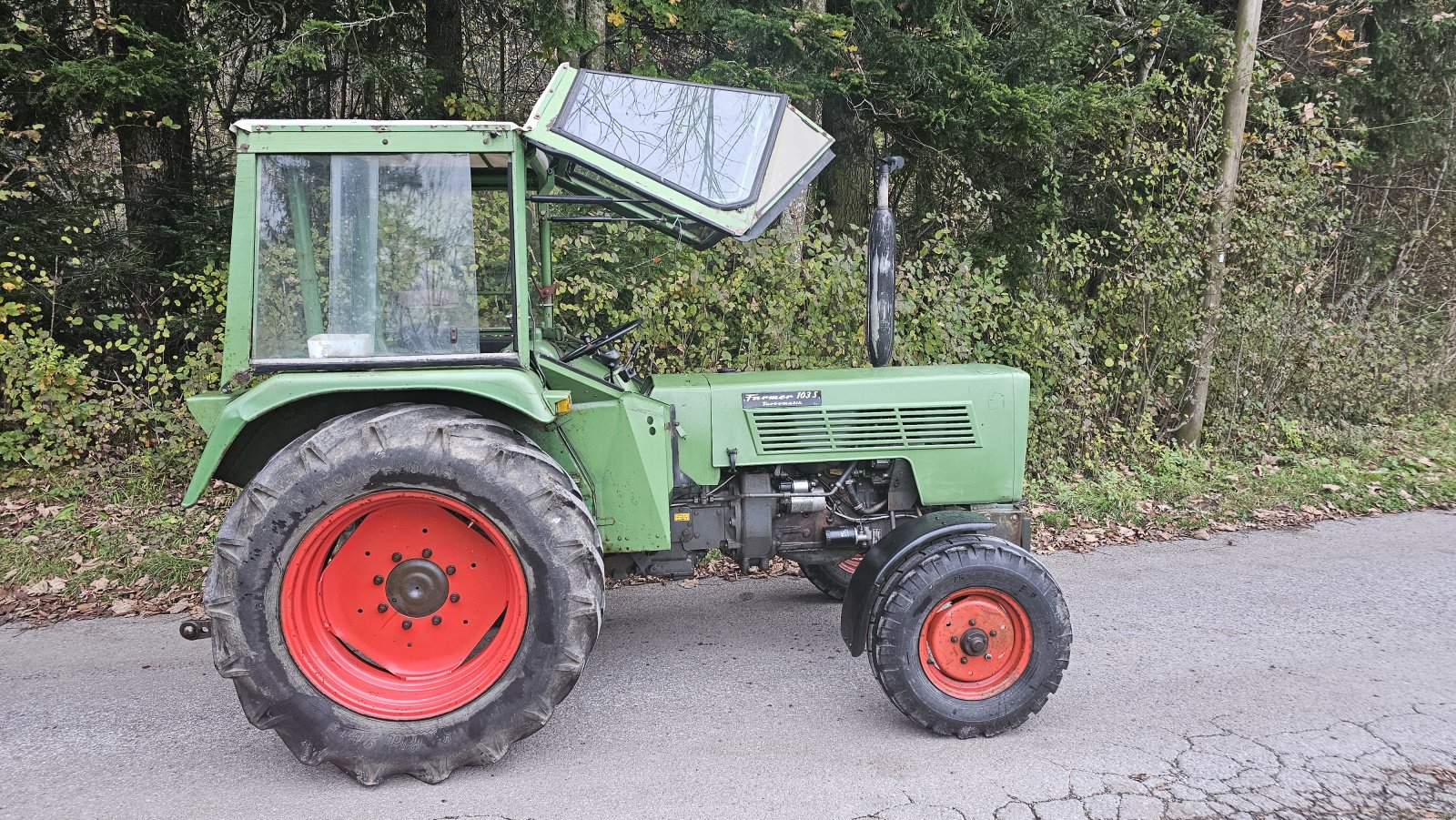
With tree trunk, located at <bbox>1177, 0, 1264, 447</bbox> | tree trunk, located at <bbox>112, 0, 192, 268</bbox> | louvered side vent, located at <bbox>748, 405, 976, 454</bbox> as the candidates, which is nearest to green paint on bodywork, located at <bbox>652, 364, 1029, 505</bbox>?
louvered side vent, located at <bbox>748, 405, 976, 454</bbox>

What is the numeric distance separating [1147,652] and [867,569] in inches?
59.0

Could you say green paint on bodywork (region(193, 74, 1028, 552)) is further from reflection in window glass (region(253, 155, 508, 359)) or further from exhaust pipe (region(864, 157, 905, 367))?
exhaust pipe (region(864, 157, 905, 367))

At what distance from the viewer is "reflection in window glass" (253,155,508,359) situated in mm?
3037

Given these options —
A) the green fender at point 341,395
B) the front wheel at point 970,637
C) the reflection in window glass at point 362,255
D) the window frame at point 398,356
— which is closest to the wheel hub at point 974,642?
the front wheel at point 970,637

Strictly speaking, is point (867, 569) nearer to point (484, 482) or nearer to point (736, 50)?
point (484, 482)

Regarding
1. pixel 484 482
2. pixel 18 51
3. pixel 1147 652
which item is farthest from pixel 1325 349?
pixel 18 51

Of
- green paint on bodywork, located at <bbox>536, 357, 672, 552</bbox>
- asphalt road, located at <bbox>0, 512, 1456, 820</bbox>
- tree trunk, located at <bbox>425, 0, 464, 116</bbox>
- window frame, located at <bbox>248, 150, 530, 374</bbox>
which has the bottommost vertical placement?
asphalt road, located at <bbox>0, 512, 1456, 820</bbox>

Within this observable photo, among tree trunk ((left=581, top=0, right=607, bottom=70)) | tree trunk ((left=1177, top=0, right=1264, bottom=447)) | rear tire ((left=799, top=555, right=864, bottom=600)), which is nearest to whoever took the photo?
rear tire ((left=799, top=555, right=864, bottom=600))

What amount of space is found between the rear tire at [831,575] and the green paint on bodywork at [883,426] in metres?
0.90

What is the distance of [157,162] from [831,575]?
5.69 metres

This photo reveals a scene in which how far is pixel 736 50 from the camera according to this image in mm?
6508

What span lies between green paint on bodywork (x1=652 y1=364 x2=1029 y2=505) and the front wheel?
52cm

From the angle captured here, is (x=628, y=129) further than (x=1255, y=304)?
No

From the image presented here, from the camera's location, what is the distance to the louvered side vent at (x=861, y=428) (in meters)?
3.72
